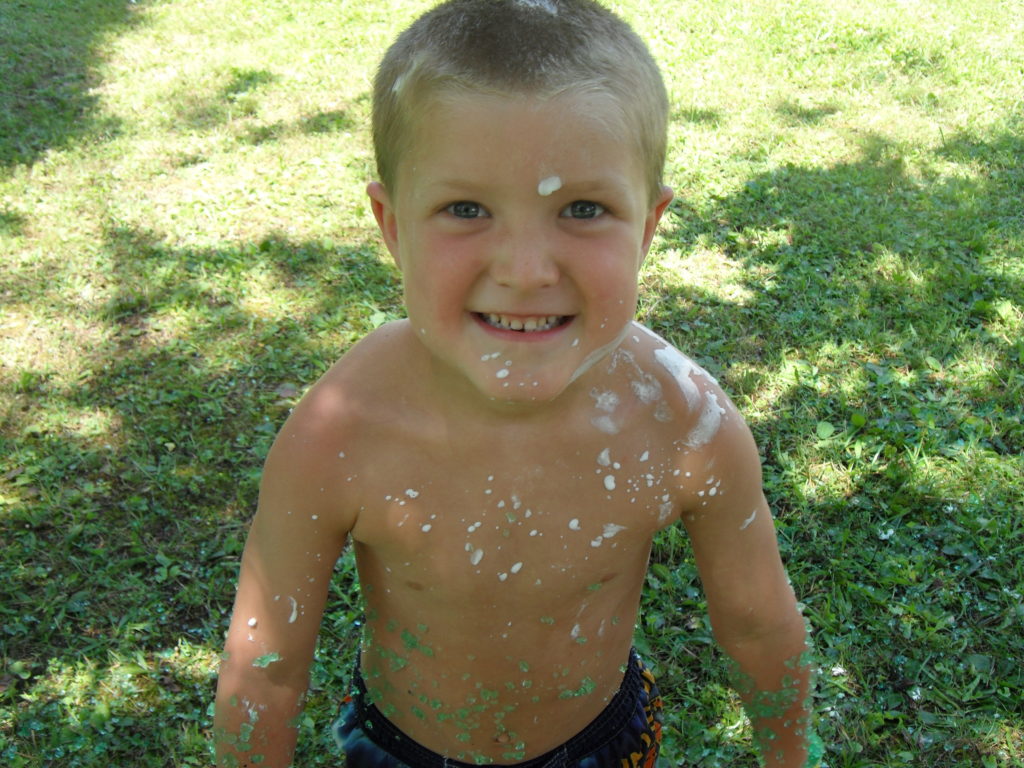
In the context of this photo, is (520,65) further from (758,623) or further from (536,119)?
(758,623)

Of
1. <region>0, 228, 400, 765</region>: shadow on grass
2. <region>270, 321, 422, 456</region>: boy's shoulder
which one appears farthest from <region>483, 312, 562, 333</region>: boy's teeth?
<region>0, 228, 400, 765</region>: shadow on grass

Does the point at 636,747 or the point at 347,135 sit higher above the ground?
the point at 636,747

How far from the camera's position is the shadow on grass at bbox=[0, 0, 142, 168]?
576 centimetres

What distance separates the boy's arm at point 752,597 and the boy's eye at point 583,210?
1.77ft

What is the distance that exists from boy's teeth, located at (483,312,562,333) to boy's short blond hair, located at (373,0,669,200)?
0.87 feet

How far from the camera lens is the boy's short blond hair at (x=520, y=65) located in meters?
1.33

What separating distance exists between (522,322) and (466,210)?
18 centimetres

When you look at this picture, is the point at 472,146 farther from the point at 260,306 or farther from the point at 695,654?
the point at 260,306

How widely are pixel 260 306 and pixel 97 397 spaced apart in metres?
0.82

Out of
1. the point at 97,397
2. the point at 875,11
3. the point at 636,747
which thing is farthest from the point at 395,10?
the point at 636,747

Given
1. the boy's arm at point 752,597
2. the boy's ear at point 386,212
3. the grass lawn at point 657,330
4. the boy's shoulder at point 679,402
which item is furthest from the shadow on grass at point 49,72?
the boy's arm at point 752,597

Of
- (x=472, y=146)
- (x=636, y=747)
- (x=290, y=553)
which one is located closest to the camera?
(x=472, y=146)

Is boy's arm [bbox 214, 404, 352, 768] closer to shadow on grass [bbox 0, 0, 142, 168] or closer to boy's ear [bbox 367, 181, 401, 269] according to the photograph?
boy's ear [bbox 367, 181, 401, 269]

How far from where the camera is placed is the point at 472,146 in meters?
1.34
